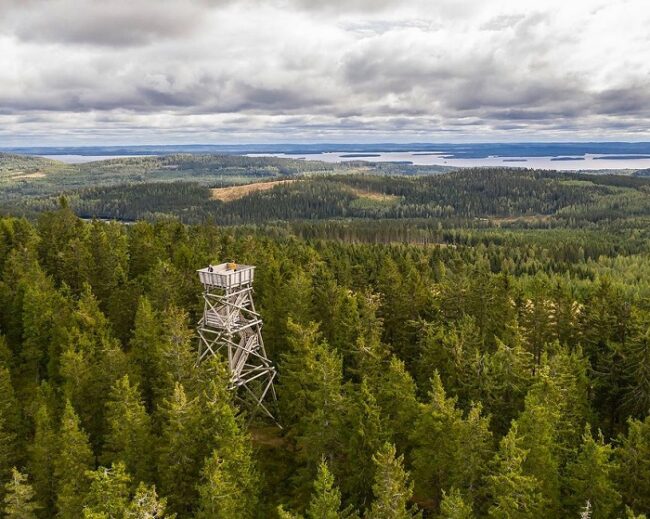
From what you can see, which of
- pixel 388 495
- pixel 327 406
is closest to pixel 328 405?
pixel 327 406

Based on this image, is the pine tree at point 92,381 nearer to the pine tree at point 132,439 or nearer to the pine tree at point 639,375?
the pine tree at point 132,439

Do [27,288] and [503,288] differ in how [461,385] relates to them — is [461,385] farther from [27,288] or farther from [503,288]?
[27,288]

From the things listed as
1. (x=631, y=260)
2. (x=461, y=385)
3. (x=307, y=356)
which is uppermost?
(x=307, y=356)

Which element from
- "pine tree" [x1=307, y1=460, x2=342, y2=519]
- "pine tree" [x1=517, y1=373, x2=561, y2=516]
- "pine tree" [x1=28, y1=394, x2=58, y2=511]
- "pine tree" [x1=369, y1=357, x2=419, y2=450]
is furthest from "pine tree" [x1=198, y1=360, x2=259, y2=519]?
"pine tree" [x1=517, y1=373, x2=561, y2=516]

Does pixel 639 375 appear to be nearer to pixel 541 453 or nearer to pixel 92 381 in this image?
Answer: pixel 541 453

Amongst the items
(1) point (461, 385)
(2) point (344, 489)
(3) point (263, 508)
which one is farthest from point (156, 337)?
(1) point (461, 385)

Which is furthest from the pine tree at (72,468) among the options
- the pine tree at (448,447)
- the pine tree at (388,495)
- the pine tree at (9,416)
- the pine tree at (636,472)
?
the pine tree at (636,472)
